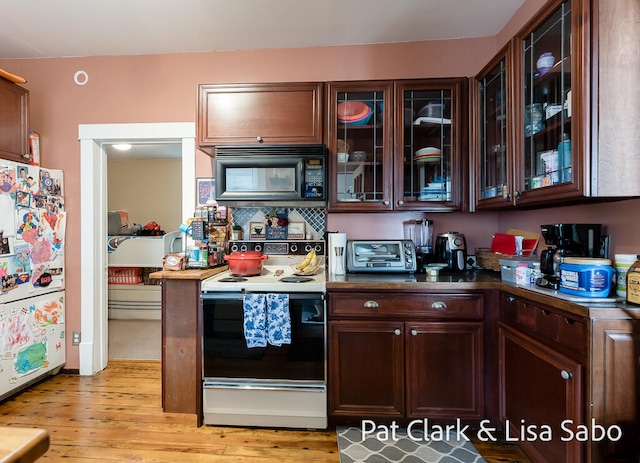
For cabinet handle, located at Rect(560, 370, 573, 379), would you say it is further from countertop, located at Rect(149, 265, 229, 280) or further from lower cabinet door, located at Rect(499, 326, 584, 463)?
countertop, located at Rect(149, 265, 229, 280)

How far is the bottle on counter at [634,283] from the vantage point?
1258 millimetres

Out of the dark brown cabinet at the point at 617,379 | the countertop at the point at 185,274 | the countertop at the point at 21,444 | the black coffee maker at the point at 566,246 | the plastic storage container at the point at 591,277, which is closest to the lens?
the countertop at the point at 21,444

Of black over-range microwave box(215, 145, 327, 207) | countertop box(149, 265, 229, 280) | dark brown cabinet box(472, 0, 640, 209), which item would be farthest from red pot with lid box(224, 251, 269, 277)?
dark brown cabinet box(472, 0, 640, 209)

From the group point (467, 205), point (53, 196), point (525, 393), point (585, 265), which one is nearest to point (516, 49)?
point (467, 205)

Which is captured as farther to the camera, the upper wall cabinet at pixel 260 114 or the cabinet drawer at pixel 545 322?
the upper wall cabinet at pixel 260 114

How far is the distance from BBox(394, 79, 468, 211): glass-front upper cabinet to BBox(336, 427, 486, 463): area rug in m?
1.40

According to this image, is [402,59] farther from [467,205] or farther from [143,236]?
[143,236]

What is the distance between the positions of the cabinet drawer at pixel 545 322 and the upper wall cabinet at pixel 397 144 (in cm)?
76

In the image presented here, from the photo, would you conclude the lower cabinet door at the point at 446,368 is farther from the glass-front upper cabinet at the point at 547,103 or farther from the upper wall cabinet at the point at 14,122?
the upper wall cabinet at the point at 14,122

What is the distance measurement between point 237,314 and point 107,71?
7.61ft

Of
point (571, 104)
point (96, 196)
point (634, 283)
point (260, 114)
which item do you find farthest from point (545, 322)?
point (96, 196)

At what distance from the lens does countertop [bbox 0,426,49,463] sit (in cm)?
48

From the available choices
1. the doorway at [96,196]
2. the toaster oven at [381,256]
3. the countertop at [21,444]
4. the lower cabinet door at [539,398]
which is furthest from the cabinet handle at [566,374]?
the doorway at [96,196]

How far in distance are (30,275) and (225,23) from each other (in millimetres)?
2277
